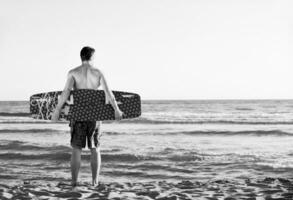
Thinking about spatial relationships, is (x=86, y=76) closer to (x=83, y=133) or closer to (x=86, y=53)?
(x=86, y=53)

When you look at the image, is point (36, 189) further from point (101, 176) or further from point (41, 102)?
point (101, 176)

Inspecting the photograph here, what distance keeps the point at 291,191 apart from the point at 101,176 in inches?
145

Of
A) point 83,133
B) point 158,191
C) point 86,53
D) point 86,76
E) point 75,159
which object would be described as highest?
point 86,53

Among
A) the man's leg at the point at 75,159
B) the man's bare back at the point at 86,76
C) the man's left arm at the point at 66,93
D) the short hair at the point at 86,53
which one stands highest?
the short hair at the point at 86,53

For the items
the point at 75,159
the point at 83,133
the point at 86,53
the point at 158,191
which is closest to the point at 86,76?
the point at 86,53

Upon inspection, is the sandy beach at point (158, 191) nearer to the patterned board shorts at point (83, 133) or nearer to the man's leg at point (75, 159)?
the man's leg at point (75, 159)

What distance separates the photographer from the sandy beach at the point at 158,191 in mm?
5039

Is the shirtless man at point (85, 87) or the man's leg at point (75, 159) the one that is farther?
the man's leg at point (75, 159)

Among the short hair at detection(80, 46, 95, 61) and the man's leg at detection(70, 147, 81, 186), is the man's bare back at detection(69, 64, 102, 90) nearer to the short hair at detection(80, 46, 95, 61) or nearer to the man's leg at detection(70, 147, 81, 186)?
the short hair at detection(80, 46, 95, 61)

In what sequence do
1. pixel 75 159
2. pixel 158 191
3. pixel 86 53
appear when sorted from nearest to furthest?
pixel 86 53
pixel 75 159
pixel 158 191

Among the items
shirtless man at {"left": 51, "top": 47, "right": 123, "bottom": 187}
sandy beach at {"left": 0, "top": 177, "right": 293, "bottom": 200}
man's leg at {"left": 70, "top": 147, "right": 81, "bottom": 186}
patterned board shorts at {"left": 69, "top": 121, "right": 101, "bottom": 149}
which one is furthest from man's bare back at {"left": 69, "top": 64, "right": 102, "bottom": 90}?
sandy beach at {"left": 0, "top": 177, "right": 293, "bottom": 200}

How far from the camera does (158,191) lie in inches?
216

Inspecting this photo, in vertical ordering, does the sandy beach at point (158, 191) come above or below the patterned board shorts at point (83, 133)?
below

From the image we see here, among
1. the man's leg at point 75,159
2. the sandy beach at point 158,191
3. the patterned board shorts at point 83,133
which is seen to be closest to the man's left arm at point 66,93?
the patterned board shorts at point 83,133
